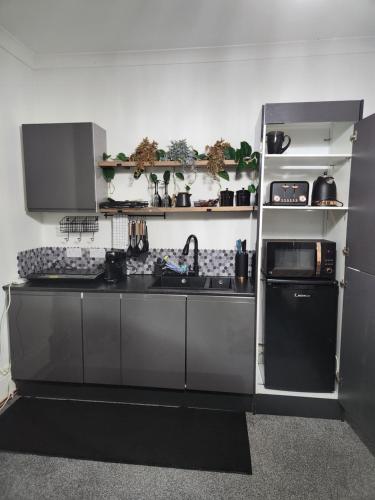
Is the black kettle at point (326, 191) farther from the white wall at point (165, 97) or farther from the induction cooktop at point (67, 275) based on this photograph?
the induction cooktop at point (67, 275)

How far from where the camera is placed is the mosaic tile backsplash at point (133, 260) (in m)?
2.60

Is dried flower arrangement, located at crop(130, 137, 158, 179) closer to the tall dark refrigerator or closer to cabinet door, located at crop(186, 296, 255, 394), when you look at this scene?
cabinet door, located at crop(186, 296, 255, 394)

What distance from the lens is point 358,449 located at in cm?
186

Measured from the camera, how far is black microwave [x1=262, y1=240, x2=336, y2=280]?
2.08m

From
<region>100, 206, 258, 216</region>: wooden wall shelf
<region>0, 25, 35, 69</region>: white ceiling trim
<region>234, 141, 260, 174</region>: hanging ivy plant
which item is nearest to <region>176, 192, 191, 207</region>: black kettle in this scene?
<region>100, 206, 258, 216</region>: wooden wall shelf

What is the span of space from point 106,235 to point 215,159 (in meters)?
1.19

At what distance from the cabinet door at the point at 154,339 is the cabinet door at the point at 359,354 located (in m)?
1.11

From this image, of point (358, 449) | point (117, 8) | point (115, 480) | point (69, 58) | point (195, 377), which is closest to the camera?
point (115, 480)

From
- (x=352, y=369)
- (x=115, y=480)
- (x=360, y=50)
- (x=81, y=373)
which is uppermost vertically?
(x=360, y=50)

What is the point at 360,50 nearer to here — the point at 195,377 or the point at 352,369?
the point at 352,369

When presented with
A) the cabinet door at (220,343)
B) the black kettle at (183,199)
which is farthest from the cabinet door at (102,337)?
the black kettle at (183,199)

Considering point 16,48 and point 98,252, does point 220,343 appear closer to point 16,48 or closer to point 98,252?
point 98,252

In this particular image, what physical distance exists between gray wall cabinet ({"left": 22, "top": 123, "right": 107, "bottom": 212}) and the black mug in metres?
1.34

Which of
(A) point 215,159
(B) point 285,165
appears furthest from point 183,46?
(B) point 285,165
